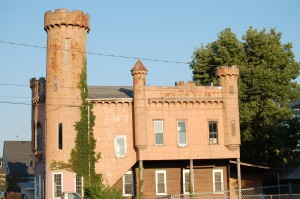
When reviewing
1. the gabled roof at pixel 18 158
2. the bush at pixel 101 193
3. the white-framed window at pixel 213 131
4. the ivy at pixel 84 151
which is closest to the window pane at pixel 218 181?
the white-framed window at pixel 213 131

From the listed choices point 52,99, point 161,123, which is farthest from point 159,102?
point 52,99

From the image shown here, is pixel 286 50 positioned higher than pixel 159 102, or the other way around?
pixel 286 50

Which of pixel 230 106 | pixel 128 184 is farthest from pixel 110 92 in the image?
pixel 230 106

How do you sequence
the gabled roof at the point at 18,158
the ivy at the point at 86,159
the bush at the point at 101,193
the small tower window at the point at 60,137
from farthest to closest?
the gabled roof at the point at 18,158
the small tower window at the point at 60,137
the ivy at the point at 86,159
the bush at the point at 101,193

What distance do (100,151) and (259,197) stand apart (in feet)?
44.8

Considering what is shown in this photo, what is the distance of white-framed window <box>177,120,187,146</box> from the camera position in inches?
1711

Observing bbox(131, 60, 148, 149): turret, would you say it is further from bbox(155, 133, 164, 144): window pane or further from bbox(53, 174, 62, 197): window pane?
bbox(53, 174, 62, 197): window pane

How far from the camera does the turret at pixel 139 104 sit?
139 ft

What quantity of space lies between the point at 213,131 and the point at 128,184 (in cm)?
797

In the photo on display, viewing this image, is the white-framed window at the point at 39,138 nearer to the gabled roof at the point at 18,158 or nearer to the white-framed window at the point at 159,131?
the white-framed window at the point at 159,131

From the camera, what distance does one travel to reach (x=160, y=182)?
145ft

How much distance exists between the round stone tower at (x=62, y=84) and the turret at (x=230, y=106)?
11.4 metres

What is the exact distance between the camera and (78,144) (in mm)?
41688

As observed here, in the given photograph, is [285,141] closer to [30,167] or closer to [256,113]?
[256,113]
